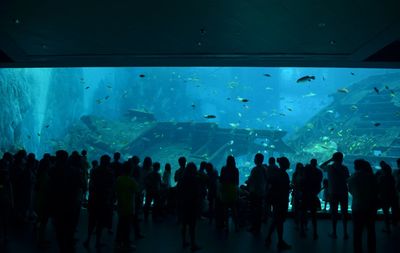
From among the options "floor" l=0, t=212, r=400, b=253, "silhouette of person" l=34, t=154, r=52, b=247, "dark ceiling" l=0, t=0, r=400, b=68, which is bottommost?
"floor" l=0, t=212, r=400, b=253

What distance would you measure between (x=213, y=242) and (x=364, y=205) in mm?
3449

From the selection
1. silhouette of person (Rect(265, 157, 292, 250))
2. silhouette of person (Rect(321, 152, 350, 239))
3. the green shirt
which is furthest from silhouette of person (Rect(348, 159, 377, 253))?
the green shirt

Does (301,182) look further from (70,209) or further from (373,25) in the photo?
(70,209)

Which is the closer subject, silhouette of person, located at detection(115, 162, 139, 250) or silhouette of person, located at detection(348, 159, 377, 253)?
silhouette of person, located at detection(348, 159, 377, 253)

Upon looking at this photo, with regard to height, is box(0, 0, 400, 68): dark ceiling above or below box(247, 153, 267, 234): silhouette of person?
above

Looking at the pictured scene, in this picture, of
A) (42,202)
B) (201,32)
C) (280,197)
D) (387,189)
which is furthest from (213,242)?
(201,32)

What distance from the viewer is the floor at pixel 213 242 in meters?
6.46

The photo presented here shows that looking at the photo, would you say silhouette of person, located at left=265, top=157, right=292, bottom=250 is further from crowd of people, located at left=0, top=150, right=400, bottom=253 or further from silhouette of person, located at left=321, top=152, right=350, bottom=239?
silhouette of person, located at left=321, top=152, right=350, bottom=239

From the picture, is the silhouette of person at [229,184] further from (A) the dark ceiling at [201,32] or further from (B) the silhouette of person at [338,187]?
(A) the dark ceiling at [201,32]

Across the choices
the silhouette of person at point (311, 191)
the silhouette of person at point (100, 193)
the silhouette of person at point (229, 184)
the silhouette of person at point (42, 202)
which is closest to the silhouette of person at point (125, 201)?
the silhouette of person at point (100, 193)

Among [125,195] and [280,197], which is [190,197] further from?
[280,197]

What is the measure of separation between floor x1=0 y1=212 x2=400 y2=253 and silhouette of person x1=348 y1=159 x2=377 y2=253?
43.4 inches

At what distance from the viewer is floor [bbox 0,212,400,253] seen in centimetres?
646

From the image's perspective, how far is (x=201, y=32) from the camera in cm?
872
